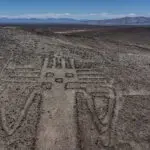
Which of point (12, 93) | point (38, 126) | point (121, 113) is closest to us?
point (38, 126)

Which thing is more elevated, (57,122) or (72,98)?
(72,98)

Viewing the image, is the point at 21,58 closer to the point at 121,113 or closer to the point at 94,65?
the point at 94,65

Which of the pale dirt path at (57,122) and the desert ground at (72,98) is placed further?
the desert ground at (72,98)

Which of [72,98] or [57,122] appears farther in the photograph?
[72,98]

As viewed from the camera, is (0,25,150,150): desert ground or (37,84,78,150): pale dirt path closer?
(37,84,78,150): pale dirt path

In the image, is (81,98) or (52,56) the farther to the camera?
(52,56)

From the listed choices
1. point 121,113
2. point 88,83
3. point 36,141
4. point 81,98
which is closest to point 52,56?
point 88,83
